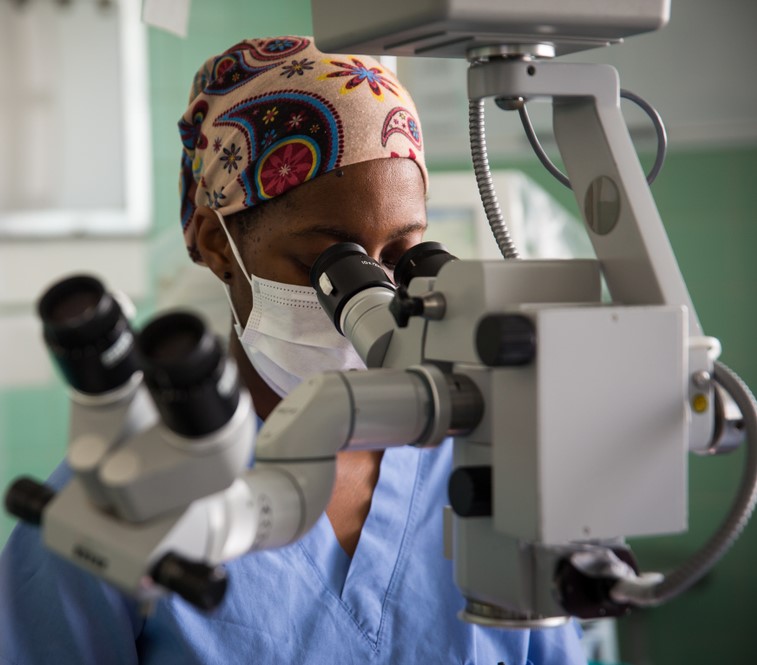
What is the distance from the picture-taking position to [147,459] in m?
0.60

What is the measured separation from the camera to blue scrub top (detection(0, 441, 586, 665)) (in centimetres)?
116

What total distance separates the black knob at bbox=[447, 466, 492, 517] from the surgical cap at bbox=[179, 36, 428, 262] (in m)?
0.60

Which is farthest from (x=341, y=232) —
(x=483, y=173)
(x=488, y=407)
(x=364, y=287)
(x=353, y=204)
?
(x=488, y=407)

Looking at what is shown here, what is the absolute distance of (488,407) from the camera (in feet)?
2.42

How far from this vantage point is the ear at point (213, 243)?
134 centimetres

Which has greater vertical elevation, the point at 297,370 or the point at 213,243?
the point at 213,243

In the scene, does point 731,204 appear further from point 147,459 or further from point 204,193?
point 147,459

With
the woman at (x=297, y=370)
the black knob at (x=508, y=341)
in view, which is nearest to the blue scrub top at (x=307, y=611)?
the woman at (x=297, y=370)

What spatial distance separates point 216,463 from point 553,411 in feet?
0.76

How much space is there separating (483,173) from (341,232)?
0.42m

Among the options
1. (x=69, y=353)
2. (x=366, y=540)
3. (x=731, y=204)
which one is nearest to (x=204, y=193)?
(x=366, y=540)

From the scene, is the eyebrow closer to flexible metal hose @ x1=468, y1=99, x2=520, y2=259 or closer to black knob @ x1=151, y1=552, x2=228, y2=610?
flexible metal hose @ x1=468, y1=99, x2=520, y2=259

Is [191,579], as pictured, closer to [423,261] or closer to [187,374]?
[187,374]

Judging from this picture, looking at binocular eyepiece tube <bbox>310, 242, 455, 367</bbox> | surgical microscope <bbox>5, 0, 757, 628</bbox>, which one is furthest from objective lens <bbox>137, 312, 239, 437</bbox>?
binocular eyepiece tube <bbox>310, 242, 455, 367</bbox>
